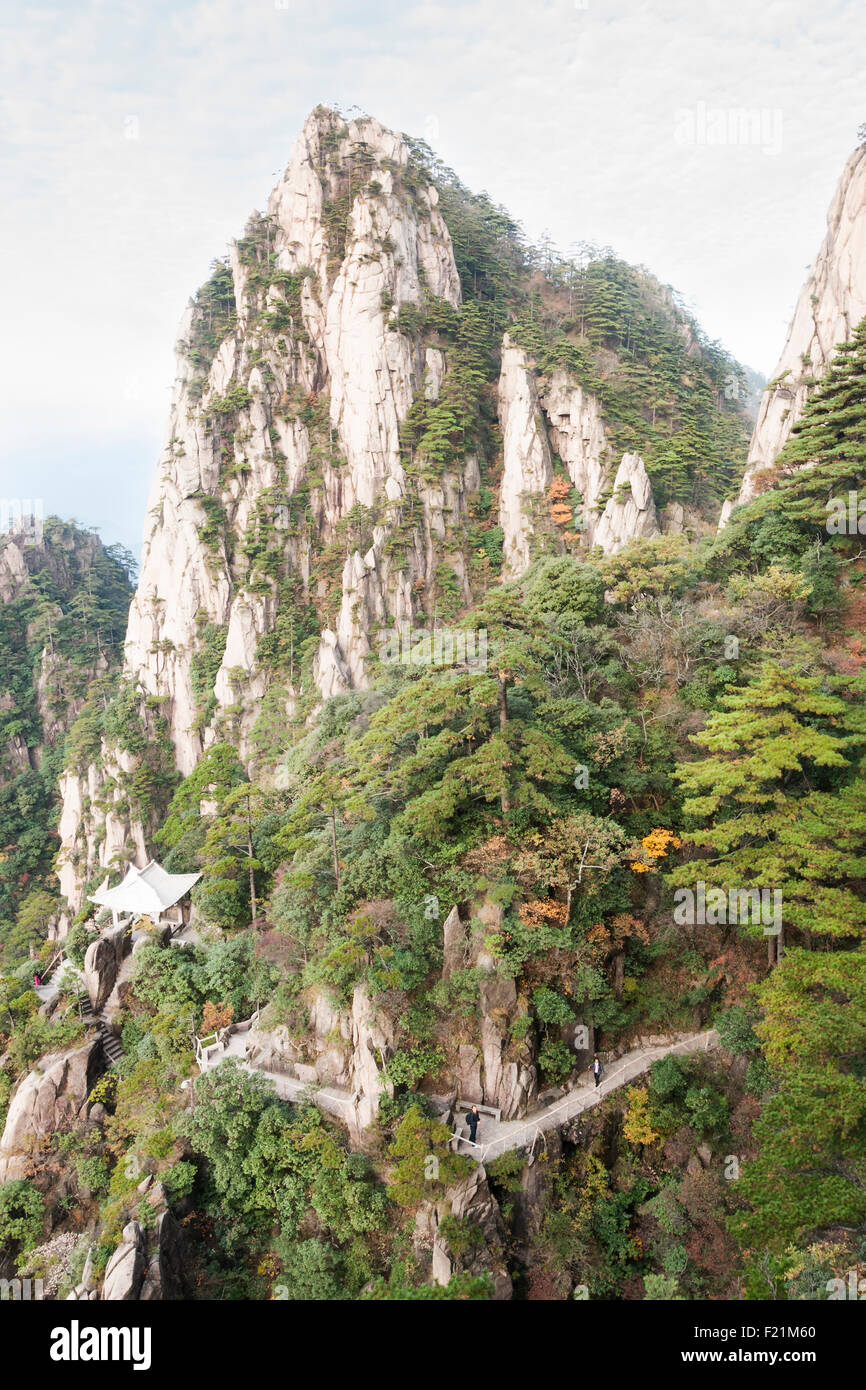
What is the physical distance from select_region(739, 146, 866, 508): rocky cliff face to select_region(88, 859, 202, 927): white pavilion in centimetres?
2592

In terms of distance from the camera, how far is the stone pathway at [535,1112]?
12883mm

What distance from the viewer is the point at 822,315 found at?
26156 mm

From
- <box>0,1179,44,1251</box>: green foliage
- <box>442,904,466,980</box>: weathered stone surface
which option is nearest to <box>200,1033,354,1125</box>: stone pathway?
<box>442,904,466,980</box>: weathered stone surface

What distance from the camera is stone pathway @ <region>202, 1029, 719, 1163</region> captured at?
12883 mm

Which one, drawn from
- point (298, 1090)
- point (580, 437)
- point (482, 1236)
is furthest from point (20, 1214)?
point (580, 437)

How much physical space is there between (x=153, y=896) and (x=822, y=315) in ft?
114

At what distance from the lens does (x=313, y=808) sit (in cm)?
1797

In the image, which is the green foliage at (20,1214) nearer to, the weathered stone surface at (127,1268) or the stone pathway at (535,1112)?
the weathered stone surface at (127,1268)

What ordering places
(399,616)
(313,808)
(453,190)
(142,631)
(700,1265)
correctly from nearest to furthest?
(700,1265), (313,808), (399,616), (142,631), (453,190)

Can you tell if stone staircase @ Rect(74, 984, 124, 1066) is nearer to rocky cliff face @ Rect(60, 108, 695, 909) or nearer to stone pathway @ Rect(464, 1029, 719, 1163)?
stone pathway @ Rect(464, 1029, 719, 1163)

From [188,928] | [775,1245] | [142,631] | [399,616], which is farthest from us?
[142,631]
